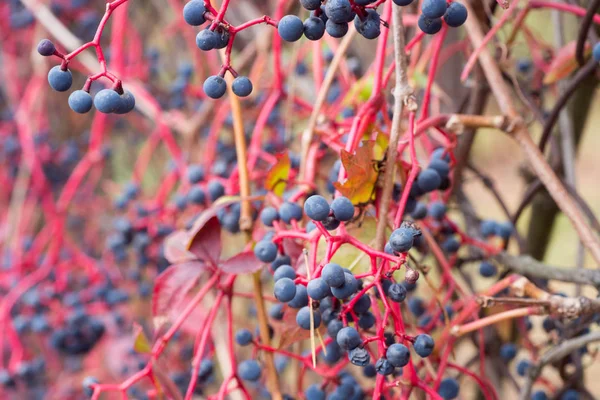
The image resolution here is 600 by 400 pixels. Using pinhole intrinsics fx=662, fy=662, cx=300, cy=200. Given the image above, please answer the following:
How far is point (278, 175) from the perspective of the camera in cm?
75

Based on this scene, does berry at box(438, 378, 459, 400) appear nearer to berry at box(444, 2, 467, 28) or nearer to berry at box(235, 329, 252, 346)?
berry at box(235, 329, 252, 346)

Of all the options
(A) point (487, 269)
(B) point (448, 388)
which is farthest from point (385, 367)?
(A) point (487, 269)

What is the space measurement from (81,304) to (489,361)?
30.6 inches

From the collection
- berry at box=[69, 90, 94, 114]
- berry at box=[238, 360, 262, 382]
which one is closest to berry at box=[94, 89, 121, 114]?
berry at box=[69, 90, 94, 114]

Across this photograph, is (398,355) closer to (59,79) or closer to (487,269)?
(59,79)

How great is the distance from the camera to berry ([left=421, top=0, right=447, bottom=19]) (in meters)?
0.52

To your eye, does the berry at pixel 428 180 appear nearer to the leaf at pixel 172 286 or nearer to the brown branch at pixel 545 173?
the brown branch at pixel 545 173

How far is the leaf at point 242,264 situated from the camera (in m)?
0.67

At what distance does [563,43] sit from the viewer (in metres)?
1.13

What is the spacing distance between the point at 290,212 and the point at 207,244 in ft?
0.39

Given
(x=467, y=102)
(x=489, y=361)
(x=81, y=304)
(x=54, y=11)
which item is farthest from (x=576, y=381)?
(x=54, y=11)

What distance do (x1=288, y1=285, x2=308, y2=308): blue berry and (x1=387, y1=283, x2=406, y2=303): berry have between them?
0.08 meters

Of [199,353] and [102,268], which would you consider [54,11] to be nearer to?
[102,268]

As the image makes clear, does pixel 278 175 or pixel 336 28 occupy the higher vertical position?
pixel 336 28
